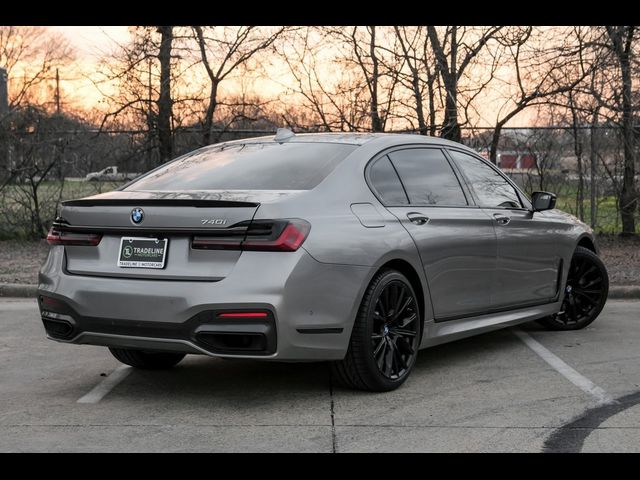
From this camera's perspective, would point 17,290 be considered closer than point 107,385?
No

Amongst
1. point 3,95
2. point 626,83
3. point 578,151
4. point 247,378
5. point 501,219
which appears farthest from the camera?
point 3,95

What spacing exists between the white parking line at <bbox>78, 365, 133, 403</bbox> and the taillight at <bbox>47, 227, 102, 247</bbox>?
0.92m

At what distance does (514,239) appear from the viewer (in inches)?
275

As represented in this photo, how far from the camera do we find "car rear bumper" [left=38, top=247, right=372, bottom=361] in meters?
4.92

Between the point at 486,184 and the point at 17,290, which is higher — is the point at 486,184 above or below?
above

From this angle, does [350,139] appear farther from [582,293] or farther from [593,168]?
[593,168]

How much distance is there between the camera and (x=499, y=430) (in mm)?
4773

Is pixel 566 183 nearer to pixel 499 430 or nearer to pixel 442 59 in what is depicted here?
pixel 442 59

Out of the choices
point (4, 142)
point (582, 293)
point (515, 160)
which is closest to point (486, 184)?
point (582, 293)

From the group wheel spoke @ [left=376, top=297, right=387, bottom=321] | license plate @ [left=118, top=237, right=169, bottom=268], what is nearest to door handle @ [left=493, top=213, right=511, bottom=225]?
wheel spoke @ [left=376, top=297, right=387, bottom=321]

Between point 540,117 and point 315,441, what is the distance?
985 centimetres

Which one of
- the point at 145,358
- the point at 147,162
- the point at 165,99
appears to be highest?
the point at 165,99

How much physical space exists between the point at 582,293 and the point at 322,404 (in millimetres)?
3602
